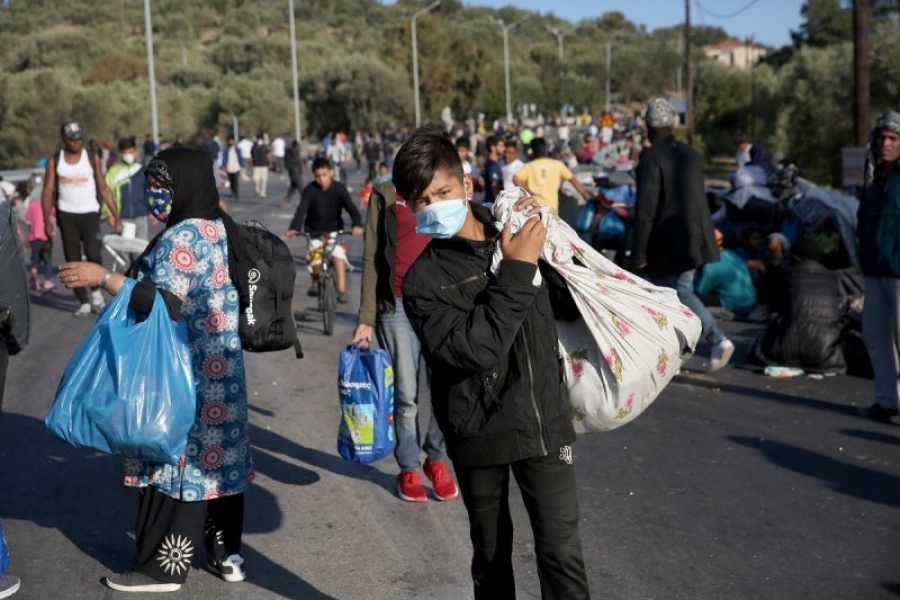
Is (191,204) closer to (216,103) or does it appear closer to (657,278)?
(657,278)

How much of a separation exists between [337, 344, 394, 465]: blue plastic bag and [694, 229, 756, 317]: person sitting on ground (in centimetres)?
709

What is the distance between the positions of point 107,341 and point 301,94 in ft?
265

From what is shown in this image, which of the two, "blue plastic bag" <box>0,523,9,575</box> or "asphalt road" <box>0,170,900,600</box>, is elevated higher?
"blue plastic bag" <box>0,523,9,575</box>

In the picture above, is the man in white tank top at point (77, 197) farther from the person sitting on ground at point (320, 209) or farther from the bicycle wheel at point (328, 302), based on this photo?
the bicycle wheel at point (328, 302)

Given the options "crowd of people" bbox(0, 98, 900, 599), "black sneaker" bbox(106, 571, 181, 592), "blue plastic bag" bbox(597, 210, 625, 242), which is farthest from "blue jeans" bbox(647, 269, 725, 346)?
"blue plastic bag" bbox(597, 210, 625, 242)

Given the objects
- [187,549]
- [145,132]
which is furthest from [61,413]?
[145,132]

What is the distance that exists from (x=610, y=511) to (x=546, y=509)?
265cm

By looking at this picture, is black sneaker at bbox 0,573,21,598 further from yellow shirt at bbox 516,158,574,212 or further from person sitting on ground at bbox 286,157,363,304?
yellow shirt at bbox 516,158,574,212

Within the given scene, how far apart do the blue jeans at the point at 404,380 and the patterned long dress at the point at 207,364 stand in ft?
3.98

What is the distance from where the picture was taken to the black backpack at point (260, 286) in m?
5.12

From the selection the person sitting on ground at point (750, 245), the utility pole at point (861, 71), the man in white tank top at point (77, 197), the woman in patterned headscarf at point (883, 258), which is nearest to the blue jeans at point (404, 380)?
the woman in patterned headscarf at point (883, 258)

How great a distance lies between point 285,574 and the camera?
549 cm

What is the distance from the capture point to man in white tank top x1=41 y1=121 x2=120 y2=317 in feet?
41.7

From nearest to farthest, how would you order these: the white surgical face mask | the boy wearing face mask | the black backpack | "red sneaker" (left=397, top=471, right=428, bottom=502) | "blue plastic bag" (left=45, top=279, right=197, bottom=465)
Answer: the white surgical face mask < "blue plastic bag" (left=45, top=279, right=197, bottom=465) < the black backpack < "red sneaker" (left=397, top=471, right=428, bottom=502) < the boy wearing face mask
